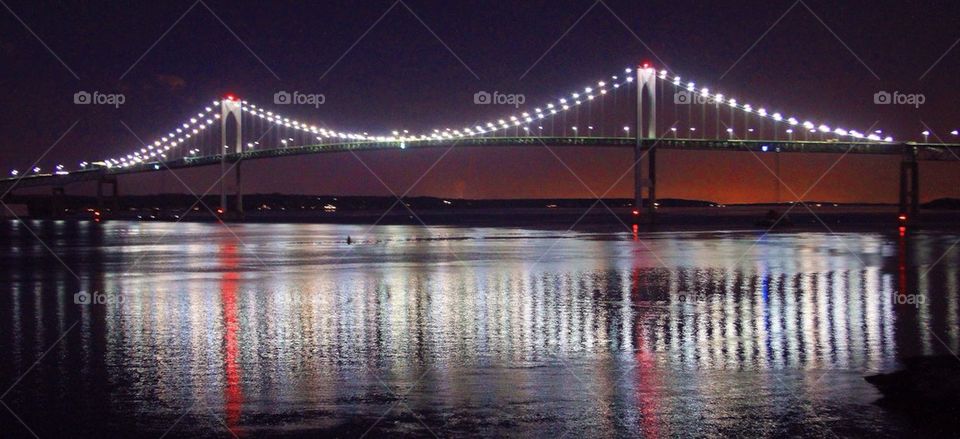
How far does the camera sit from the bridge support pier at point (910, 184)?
80.6 m

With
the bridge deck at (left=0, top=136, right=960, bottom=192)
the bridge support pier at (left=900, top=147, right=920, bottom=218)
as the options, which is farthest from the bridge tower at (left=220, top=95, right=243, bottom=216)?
the bridge support pier at (left=900, top=147, right=920, bottom=218)

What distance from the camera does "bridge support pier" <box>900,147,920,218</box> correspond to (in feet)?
264

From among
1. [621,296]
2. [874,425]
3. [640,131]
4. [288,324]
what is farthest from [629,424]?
[640,131]

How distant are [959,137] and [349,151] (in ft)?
168

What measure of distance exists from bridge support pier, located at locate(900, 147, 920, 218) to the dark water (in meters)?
61.2

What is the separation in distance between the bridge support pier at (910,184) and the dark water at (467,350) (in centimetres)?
6118

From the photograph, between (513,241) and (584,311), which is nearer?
(584,311)

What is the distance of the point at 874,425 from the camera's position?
7941mm

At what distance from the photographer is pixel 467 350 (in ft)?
37.2

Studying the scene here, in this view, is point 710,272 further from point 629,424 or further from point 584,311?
point 629,424

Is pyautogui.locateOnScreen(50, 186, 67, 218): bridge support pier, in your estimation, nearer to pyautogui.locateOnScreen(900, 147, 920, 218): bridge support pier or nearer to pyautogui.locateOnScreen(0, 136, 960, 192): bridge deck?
pyautogui.locateOnScreen(0, 136, 960, 192): bridge deck

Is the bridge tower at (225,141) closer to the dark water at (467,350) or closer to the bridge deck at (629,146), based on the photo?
the bridge deck at (629,146)

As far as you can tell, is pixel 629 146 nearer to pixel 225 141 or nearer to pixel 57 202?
pixel 225 141

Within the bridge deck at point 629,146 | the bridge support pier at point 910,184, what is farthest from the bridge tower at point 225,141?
the bridge support pier at point 910,184
